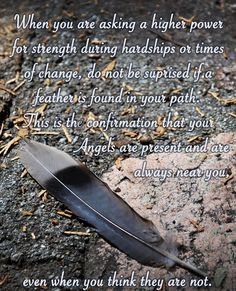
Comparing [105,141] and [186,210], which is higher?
[105,141]

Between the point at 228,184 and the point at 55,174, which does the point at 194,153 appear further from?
the point at 55,174

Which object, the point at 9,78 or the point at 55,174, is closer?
the point at 55,174

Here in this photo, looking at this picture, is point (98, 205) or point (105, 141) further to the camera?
point (105, 141)

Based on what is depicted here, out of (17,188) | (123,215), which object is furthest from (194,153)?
(17,188)
